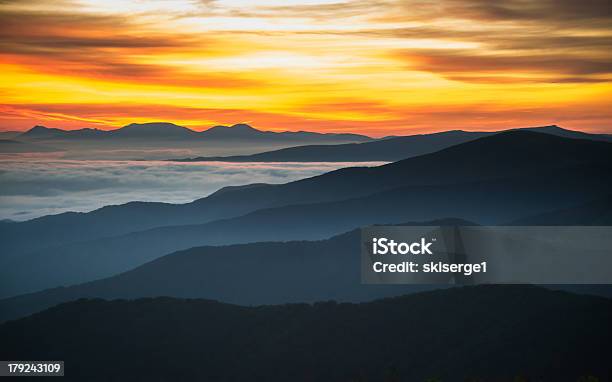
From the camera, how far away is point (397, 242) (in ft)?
217

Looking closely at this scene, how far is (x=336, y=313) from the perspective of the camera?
17725 centimetres

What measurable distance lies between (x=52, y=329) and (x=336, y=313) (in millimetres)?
74621

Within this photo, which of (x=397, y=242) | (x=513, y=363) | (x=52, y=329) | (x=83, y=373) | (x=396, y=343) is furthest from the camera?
(x=52, y=329)

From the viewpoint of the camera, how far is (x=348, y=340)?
162875mm

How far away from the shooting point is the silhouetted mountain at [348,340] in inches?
5310

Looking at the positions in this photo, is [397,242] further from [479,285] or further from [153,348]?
[153,348]

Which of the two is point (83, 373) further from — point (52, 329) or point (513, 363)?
point (513, 363)

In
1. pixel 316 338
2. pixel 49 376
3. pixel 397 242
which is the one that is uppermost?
pixel 397 242

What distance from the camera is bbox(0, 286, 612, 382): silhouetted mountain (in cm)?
13488

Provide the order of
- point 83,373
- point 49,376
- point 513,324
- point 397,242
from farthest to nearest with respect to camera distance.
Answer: point 49,376 → point 83,373 → point 513,324 → point 397,242

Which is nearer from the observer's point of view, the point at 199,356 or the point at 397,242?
the point at 397,242

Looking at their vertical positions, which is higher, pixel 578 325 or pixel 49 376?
pixel 578 325

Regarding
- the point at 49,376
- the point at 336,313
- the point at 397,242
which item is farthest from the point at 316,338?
the point at 397,242

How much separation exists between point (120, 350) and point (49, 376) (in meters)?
20.6
